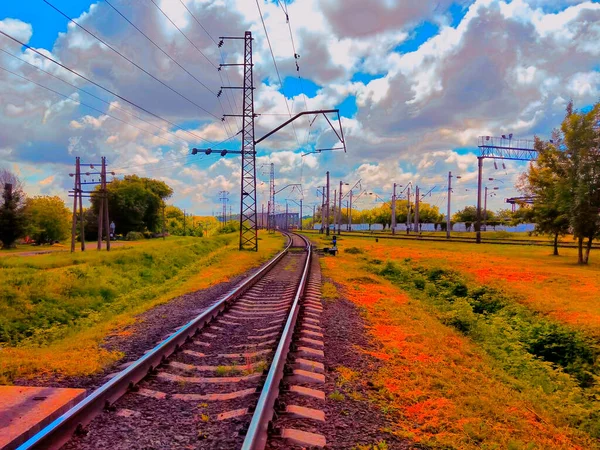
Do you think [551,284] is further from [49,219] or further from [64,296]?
[49,219]

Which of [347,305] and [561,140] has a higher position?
[561,140]

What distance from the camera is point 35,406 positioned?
476cm

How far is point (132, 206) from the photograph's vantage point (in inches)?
3484

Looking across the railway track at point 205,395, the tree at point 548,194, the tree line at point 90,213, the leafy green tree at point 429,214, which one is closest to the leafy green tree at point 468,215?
the leafy green tree at point 429,214

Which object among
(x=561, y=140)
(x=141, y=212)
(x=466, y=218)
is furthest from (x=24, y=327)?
(x=466, y=218)

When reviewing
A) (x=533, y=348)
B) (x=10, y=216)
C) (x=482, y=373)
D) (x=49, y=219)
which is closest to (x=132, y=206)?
(x=49, y=219)

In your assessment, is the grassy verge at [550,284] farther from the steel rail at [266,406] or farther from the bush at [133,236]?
the bush at [133,236]

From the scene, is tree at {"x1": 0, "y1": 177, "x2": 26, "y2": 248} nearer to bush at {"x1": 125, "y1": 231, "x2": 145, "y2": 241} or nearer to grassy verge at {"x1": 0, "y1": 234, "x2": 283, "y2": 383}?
bush at {"x1": 125, "y1": 231, "x2": 145, "y2": 241}

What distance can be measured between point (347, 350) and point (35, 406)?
14.9 feet

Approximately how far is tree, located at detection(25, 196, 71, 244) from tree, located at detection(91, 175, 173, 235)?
31.1 ft

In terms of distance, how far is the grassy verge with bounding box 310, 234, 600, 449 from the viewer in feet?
15.9

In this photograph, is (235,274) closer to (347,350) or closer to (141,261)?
(141,261)

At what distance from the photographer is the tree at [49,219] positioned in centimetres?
6900

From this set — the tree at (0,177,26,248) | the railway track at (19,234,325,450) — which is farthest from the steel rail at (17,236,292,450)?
the tree at (0,177,26,248)
